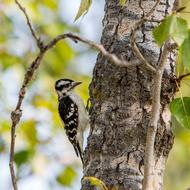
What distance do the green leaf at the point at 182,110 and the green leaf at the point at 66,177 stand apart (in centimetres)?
355

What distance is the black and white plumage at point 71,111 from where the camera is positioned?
22.6ft

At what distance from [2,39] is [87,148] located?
4.59 meters

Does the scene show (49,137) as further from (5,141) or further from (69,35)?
(69,35)

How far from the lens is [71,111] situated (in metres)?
6.97

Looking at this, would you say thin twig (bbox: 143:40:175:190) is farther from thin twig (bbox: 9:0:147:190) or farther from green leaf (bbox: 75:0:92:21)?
green leaf (bbox: 75:0:92:21)

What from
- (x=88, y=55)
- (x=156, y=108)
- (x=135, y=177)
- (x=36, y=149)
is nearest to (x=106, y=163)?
(x=135, y=177)

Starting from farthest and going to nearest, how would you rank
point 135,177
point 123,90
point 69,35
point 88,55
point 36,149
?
point 88,55, point 36,149, point 123,90, point 135,177, point 69,35

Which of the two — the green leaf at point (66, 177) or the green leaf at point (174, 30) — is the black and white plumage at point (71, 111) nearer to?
the green leaf at point (66, 177)

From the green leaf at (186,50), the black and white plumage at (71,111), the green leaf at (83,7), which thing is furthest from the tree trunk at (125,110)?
the black and white plumage at (71,111)

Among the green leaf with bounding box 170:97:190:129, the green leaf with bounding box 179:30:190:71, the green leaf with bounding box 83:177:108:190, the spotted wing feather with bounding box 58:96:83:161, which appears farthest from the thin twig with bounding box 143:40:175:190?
the spotted wing feather with bounding box 58:96:83:161

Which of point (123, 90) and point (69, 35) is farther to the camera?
point (123, 90)

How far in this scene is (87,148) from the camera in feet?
12.5

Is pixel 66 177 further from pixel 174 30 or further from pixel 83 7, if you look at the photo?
pixel 174 30

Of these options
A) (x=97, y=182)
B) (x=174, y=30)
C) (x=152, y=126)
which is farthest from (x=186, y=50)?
(x=97, y=182)
